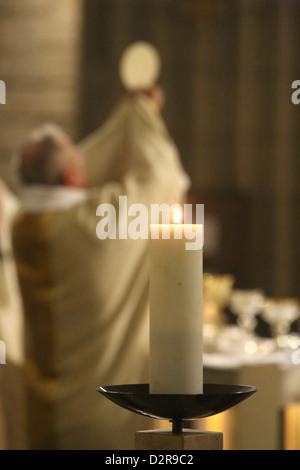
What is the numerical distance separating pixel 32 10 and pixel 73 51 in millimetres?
255

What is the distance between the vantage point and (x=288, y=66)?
5.02 meters

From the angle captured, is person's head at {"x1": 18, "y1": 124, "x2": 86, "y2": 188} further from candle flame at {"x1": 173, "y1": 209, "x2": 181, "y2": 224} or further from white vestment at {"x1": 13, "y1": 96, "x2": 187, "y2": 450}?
candle flame at {"x1": 173, "y1": 209, "x2": 181, "y2": 224}

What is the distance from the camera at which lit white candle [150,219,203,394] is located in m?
0.50

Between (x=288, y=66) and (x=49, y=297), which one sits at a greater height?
(x=288, y=66)

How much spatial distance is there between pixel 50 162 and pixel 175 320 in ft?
5.66

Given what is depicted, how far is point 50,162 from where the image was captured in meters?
2.18

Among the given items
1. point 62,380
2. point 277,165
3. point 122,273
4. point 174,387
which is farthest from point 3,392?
point 277,165

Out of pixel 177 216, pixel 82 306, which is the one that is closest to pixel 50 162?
pixel 82 306

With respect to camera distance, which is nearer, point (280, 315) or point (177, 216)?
point (177, 216)

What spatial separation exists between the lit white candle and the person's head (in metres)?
1.70

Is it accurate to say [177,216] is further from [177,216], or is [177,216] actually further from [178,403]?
[178,403]
